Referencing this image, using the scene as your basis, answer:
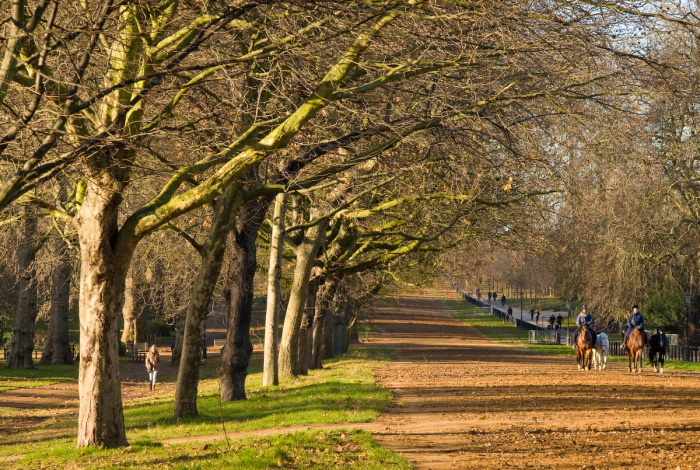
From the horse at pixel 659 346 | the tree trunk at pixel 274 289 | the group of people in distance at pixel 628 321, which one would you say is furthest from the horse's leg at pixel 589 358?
the tree trunk at pixel 274 289

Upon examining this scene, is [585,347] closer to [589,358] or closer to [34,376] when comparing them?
[589,358]

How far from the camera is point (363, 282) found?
3519 centimetres

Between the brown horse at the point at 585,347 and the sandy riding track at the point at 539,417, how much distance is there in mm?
1027

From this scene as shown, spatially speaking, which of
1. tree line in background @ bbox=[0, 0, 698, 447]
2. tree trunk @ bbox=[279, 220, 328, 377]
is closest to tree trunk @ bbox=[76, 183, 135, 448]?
tree line in background @ bbox=[0, 0, 698, 447]

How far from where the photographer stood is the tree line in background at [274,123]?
1023cm

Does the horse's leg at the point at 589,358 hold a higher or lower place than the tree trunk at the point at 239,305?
lower

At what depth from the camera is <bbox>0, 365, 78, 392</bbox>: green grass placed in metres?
30.3

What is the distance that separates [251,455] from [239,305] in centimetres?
788

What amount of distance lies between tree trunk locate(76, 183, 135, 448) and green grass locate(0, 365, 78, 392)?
17.5 meters

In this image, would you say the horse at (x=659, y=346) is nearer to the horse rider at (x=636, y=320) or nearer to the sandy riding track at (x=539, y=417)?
the sandy riding track at (x=539, y=417)

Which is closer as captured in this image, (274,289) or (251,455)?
(251,455)

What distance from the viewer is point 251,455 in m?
11.1

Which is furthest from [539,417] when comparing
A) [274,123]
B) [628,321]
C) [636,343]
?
[628,321]

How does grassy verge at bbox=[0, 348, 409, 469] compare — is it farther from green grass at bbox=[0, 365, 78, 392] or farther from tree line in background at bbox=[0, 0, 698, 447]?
green grass at bbox=[0, 365, 78, 392]
